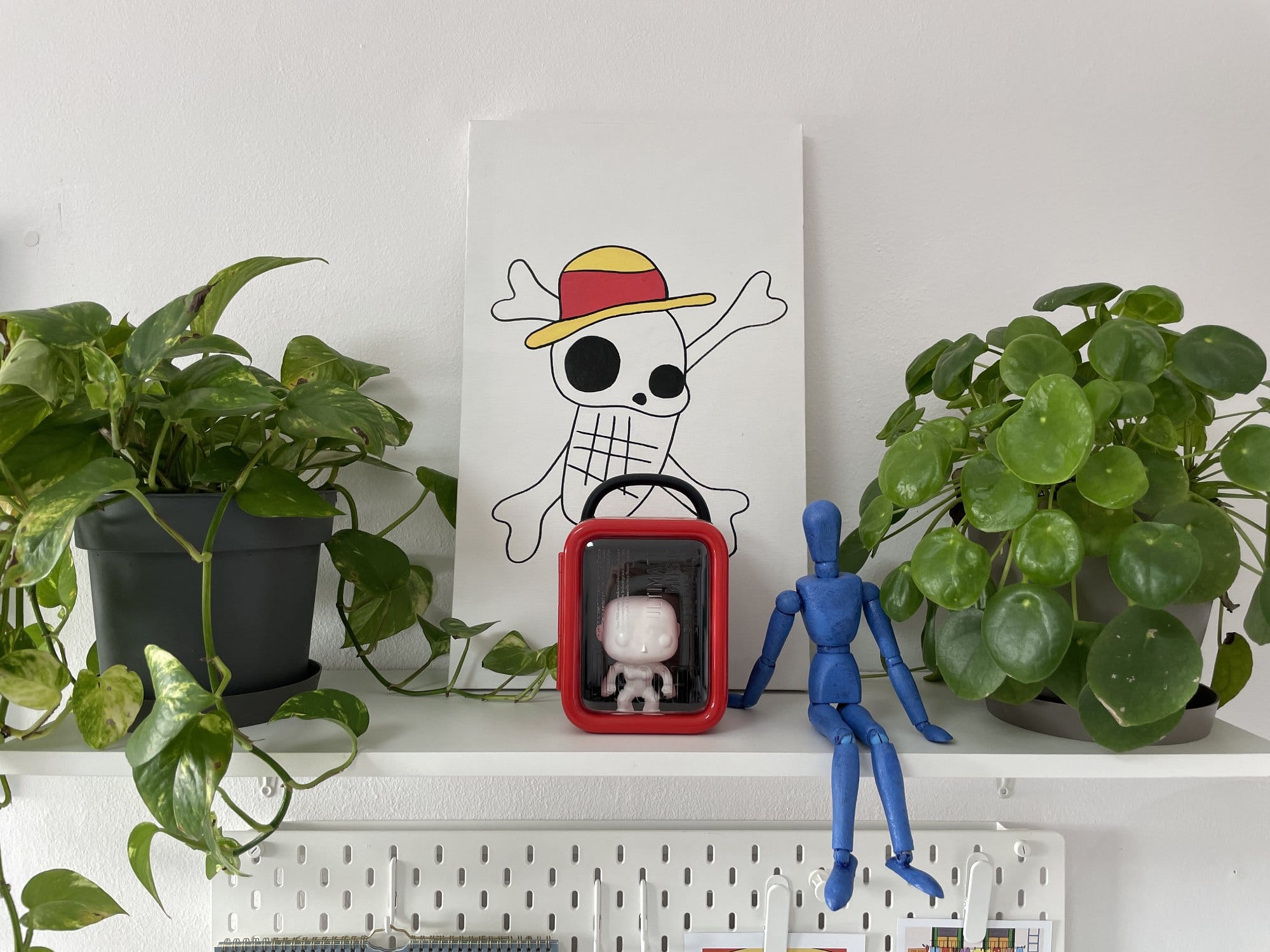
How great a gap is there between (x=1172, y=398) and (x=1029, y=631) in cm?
23

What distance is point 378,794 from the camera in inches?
35.4

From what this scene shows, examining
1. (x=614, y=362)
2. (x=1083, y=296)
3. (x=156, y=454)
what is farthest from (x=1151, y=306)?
(x=156, y=454)

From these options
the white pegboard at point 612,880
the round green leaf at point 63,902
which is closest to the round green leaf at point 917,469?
the white pegboard at point 612,880

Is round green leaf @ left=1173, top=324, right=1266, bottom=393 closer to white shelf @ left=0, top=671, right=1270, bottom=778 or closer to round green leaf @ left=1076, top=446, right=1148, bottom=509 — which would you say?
round green leaf @ left=1076, top=446, right=1148, bottom=509

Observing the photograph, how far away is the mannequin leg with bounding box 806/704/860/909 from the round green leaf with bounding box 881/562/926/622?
0.11 meters

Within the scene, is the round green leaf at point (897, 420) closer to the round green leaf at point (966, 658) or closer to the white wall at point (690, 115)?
the white wall at point (690, 115)

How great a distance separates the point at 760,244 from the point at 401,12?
0.46m

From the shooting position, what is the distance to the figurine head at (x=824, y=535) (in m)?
0.70

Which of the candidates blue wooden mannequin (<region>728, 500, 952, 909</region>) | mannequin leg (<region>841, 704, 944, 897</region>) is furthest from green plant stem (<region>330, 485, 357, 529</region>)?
mannequin leg (<region>841, 704, 944, 897</region>)

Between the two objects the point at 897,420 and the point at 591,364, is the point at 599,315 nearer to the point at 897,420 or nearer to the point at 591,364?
the point at 591,364

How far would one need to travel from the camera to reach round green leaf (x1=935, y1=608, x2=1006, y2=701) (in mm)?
628

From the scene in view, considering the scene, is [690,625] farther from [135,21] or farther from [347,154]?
[135,21]

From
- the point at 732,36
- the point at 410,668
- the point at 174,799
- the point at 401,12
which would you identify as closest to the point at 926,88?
the point at 732,36

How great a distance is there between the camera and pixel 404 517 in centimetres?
86
